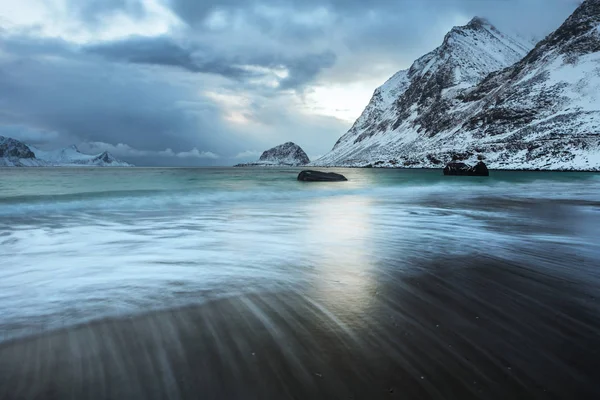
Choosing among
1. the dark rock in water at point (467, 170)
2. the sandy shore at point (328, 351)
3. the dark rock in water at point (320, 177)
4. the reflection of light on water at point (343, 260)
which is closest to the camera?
the sandy shore at point (328, 351)

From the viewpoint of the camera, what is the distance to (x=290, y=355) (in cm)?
349

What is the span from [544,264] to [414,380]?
5.49m

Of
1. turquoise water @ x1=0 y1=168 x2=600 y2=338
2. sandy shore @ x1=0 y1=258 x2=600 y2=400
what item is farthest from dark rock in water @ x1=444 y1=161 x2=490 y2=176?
sandy shore @ x1=0 y1=258 x2=600 y2=400

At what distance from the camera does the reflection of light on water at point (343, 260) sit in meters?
5.20

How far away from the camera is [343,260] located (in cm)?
762

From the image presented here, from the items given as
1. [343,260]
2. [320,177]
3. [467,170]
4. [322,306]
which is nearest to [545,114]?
[467,170]

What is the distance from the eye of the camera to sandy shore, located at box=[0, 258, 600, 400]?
296 centimetres

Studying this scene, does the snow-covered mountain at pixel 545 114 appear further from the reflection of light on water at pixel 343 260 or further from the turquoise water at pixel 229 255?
the reflection of light on water at pixel 343 260

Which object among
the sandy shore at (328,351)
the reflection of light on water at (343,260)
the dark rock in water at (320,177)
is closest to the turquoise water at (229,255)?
the reflection of light on water at (343,260)

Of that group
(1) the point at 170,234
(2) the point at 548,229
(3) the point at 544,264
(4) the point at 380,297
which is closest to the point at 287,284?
(4) the point at 380,297

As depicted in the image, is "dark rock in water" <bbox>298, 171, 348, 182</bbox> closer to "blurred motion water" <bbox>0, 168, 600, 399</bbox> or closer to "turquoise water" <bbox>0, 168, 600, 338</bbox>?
"turquoise water" <bbox>0, 168, 600, 338</bbox>

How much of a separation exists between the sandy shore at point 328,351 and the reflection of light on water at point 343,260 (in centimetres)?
18

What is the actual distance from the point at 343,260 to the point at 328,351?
13.5 ft

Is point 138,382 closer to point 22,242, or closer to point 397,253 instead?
point 397,253
